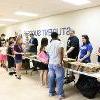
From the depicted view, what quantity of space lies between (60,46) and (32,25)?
318 inches

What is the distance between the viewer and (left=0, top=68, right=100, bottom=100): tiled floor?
4629 millimetres

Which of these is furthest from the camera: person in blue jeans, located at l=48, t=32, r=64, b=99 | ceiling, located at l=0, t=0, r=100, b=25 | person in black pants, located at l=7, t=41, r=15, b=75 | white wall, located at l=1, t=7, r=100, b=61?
white wall, located at l=1, t=7, r=100, b=61

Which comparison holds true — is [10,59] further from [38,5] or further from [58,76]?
[58,76]

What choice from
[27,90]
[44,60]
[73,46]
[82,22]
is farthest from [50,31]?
[27,90]

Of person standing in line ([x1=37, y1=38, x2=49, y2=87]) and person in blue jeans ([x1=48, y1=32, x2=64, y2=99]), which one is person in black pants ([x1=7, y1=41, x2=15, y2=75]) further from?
person in blue jeans ([x1=48, y1=32, x2=64, y2=99])

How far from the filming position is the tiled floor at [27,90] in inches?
182

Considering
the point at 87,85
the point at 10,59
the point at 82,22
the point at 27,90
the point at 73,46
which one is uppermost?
the point at 82,22

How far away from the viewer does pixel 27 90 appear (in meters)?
5.20

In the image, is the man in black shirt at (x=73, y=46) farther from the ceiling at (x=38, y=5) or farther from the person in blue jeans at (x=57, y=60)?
the person in blue jeans at (x=57, y=60)

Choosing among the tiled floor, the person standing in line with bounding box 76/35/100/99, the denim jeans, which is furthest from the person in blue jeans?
the person standing in line with bounding box 76/35/100/99

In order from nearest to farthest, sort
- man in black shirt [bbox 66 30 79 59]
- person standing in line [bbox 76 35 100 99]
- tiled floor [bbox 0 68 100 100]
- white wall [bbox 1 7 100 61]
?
person standing in line [bbox 76 35 100 99] → tiled floor [bbox 0 68 100 100] → man in black shirt [bbox 66 30 79 59] → white wall [bbox 1 7 100 61]

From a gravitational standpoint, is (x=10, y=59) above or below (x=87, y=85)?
above

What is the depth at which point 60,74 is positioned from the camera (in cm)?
440

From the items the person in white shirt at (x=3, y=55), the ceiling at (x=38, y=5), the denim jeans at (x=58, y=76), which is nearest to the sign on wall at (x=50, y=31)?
the ceiling at (x=38, y=5)
